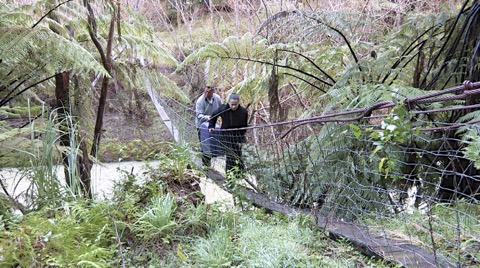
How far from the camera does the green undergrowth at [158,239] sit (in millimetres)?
1223

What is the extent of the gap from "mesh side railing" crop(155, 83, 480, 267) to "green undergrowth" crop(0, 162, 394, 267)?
32 centimetres

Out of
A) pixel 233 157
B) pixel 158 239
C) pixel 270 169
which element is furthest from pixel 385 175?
pixel 233 157

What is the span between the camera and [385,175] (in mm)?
1605

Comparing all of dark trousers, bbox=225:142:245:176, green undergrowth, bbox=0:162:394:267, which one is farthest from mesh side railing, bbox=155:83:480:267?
green undergrowth, bbox=0:162:394:267

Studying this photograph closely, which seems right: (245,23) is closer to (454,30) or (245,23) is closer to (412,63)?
(412,63)

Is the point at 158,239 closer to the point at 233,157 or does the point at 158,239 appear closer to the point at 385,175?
the point at 385,175

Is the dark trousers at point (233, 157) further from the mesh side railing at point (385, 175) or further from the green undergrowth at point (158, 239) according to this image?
the green undergrowth at point (158, 239)

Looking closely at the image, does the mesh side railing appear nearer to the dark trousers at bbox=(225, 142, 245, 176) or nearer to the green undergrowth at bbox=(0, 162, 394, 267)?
the dark trousers at bbox=(225, 142, 245, 176)

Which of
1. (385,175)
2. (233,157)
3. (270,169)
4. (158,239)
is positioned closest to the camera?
(158,239)

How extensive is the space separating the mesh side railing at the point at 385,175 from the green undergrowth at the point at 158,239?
317 mm

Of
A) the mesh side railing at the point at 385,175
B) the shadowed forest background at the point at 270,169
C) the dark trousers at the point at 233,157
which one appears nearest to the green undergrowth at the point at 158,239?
the shadowed forest background at the point at 270,169

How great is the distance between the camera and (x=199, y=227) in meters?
1.61

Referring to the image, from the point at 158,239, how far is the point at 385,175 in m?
0.95

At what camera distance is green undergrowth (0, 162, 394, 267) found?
4.01 feet
